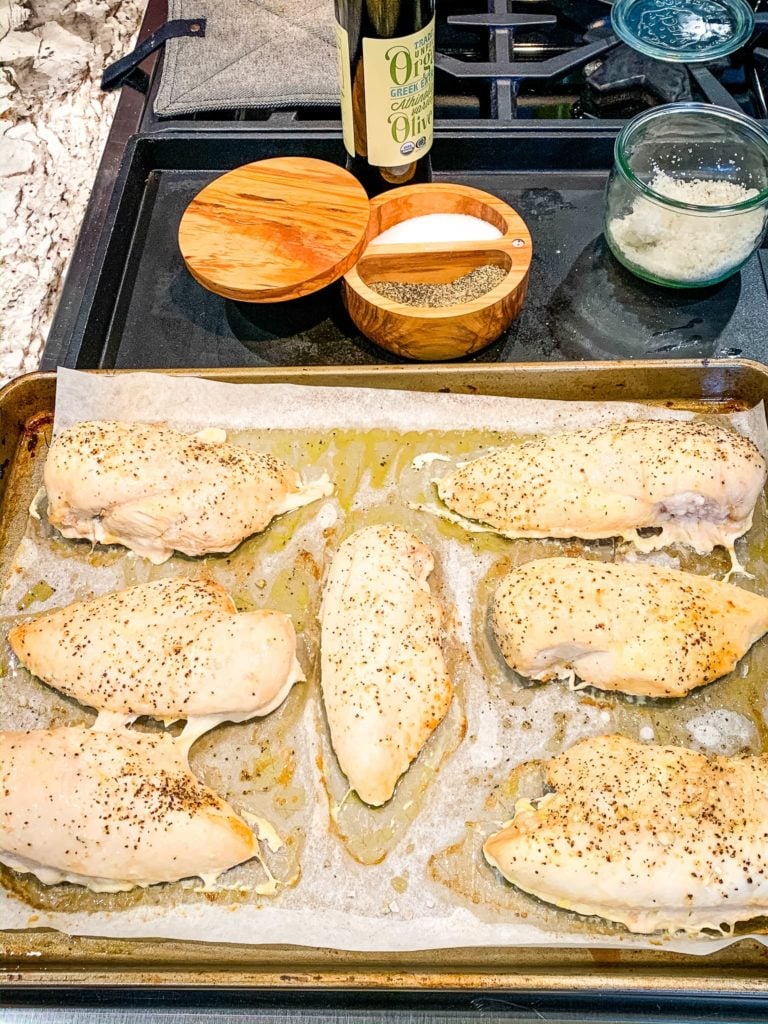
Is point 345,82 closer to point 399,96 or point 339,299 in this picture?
point 399,96

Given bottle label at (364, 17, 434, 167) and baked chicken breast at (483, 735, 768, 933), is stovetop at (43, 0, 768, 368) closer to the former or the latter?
bottle label at (364, 17, 434, 167)

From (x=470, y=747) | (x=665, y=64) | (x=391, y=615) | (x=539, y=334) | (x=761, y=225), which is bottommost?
(x=470, y=747)

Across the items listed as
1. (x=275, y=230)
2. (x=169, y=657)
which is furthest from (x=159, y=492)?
(x=275, y=230)

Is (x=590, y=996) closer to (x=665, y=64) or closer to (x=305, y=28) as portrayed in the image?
(x=665, y=64)

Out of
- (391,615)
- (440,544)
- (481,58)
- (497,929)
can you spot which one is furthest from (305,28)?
(497,929)

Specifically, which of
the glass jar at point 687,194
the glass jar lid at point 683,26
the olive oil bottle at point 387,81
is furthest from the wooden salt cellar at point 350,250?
the glass jar lid at point 683,26
